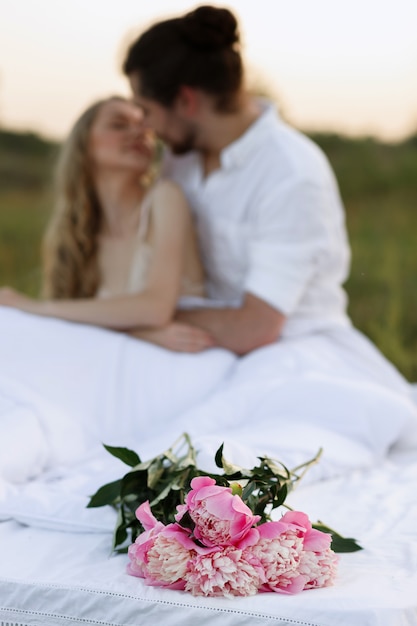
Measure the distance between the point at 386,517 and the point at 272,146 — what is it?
1305 mm

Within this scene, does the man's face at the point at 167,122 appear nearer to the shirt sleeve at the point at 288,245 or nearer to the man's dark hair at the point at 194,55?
the man's dark hair at the point at 194,55

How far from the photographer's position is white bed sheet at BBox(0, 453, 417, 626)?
1.36 metres

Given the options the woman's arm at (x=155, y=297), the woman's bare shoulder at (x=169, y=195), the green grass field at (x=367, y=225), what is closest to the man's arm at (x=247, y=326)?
the woman's arm at (x=155, y=297)

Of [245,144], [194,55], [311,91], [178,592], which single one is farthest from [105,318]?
[311,91]

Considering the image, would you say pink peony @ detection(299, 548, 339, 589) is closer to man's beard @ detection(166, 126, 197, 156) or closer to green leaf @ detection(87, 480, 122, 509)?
green leaf @ detection(87, 480, 122, 509)

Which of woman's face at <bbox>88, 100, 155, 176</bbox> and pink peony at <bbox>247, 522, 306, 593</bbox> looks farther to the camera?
woman's face at <bbox>88, 100, 155, 176</bbox>

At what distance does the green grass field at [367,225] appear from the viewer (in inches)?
208

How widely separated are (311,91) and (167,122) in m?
3.54

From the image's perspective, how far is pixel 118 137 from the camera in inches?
117

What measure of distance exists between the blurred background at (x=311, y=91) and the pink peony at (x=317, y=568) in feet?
10.4

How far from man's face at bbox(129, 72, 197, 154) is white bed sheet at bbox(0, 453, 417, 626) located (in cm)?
142

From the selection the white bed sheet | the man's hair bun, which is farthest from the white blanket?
Answer: the man's hair bun

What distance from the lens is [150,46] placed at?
2850 mm

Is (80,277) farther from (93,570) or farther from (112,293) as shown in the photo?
(93,570)
